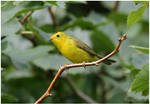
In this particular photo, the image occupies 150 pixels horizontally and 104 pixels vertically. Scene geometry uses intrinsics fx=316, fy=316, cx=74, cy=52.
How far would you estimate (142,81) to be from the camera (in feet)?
5.55

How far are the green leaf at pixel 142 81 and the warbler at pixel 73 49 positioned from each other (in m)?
0.86

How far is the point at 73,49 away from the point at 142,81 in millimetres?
1158

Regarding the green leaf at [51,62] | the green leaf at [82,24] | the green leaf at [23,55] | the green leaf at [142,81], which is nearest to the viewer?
the green leaf at [142,81]

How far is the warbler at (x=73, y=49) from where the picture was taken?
2.66 meters

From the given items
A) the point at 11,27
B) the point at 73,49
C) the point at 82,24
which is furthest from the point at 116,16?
the point at 11,27

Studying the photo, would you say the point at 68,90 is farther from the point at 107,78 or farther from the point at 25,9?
the point at 25,9

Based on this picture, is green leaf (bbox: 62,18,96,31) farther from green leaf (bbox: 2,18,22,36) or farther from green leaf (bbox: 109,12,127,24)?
green leaf (bbox: 2,18,22,36)

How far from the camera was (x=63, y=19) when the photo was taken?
3.51 metres

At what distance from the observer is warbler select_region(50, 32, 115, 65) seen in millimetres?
2660

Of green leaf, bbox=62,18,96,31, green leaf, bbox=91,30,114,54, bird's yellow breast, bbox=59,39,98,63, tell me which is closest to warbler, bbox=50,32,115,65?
bird's yellow breast, bbox=59,39,98,63

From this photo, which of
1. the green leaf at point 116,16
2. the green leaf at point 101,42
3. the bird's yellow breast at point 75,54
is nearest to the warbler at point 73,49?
the bird's yellow breast at point 75,54

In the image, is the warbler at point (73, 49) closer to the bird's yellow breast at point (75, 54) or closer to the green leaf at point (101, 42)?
the bird's yellow breast at point (75, 54)

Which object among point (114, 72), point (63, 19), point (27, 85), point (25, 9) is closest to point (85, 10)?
point (63, 19)

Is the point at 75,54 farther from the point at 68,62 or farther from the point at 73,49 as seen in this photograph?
the point at 68,62
